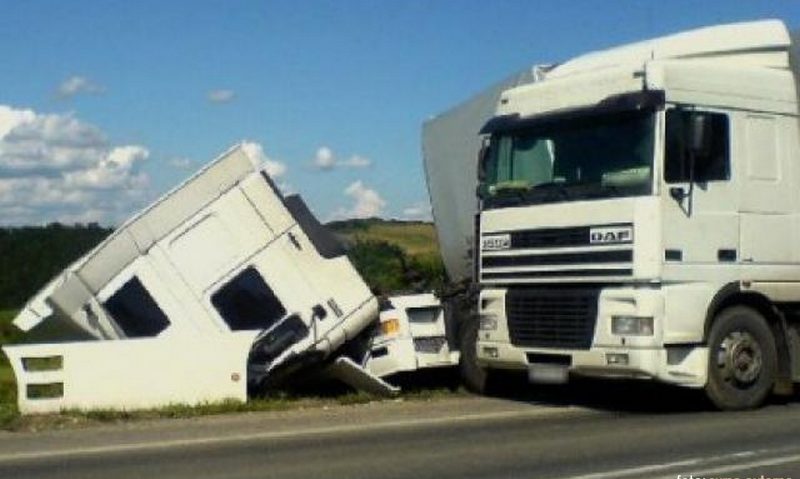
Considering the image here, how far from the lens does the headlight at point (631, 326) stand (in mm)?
13258

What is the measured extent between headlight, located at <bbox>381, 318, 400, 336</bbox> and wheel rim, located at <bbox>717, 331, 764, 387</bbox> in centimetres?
426

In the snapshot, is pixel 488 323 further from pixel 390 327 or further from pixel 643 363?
pixel 643 363

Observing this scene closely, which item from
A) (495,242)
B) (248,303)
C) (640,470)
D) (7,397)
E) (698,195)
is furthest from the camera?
(7,397)

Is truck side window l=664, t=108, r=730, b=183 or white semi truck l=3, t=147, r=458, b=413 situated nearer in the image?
truck side window l=664, t=108, r=730, b=183

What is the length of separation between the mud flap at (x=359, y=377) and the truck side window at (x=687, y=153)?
4712 mm

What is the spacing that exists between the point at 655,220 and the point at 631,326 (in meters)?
1.11

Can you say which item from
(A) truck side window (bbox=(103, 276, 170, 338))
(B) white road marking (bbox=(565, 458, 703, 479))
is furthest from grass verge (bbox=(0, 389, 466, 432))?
(B) white road marking (bbox=(565, 458, 703, 479))

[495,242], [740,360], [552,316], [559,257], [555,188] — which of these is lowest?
[740,360]

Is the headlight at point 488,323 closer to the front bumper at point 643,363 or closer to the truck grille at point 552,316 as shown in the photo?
the truck grille at point 552,316

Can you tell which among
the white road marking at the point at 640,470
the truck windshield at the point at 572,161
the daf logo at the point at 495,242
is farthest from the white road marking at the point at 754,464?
the daf logo at the point at 495,242

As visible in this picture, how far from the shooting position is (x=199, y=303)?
15.4 meters

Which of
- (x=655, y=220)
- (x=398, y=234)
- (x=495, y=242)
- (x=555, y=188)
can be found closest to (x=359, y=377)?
(x=495, y=242)

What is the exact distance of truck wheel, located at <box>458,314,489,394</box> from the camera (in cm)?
1642

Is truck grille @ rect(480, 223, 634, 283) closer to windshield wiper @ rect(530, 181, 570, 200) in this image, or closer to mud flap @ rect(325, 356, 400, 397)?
windshield wiper @ rect(530, 181, 570, 200)
